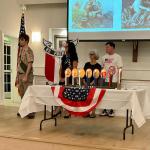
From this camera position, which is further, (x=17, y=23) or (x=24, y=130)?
(x=17, y=23)

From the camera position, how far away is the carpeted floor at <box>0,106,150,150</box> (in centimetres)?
357

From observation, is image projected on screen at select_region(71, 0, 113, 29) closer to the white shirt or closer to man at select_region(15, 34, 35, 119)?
the white shirt

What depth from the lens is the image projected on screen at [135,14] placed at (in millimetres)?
5391

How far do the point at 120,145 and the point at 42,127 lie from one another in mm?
1319

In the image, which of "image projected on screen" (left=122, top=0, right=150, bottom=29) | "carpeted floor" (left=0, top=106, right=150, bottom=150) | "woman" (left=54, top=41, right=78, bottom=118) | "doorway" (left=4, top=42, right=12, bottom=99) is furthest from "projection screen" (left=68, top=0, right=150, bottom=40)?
"doorway" (left=4, top=42, right=12, bottom=99)

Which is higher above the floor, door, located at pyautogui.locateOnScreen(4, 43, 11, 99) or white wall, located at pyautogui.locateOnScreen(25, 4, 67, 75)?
white wall, located at pyautogui.locateOnScreen(25, 4, 67, 75)

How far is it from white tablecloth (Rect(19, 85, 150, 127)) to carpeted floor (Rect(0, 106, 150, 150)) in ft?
0.92

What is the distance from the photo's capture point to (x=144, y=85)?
5.65 m

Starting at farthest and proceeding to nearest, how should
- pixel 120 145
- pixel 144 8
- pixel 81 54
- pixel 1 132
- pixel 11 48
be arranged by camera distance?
pixel 11 48, pixel 81 54, pixel 144 8, pixel 1 132, pixel 120 145

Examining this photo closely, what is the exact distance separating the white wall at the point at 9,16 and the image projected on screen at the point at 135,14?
2.47 meters

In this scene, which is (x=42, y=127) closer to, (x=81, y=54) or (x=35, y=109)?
(x=35, y=109)

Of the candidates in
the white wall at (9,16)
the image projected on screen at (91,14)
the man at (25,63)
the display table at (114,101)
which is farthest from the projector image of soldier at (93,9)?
the display table at (114,101)

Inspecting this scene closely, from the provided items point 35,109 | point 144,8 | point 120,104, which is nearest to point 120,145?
point 120,104

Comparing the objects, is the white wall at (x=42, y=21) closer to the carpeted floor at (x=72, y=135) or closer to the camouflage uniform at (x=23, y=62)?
the camouflage uniform at (x=23, y=62)
